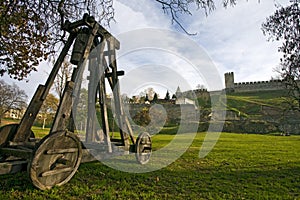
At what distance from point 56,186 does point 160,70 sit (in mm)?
4746

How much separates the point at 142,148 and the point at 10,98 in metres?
25.9

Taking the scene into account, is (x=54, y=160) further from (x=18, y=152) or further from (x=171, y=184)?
(x=171, y=184)

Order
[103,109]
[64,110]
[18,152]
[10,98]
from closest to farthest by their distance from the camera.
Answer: [18,152] < [64,110] < [103,109] < [10,98]

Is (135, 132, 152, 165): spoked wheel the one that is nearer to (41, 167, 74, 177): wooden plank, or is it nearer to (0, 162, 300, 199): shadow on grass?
(0, 162, 300, 199): shadow on grass

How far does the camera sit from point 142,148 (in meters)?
6.22

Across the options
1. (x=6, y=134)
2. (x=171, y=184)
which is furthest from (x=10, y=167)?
(x=171, y=184)

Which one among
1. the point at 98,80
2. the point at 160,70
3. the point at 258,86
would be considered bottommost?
the point at 98,80

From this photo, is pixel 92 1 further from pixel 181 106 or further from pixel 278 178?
pixel 181 106

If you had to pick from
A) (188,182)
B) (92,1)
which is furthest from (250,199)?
(92,1)

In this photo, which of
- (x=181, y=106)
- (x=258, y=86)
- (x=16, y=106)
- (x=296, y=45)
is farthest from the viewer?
(x=258, y=86)

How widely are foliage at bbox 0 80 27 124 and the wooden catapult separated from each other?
2270 cm

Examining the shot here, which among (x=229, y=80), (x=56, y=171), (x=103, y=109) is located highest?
(x=229, y=80)

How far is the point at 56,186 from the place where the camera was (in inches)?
153

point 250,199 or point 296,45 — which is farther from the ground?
point 296,45
